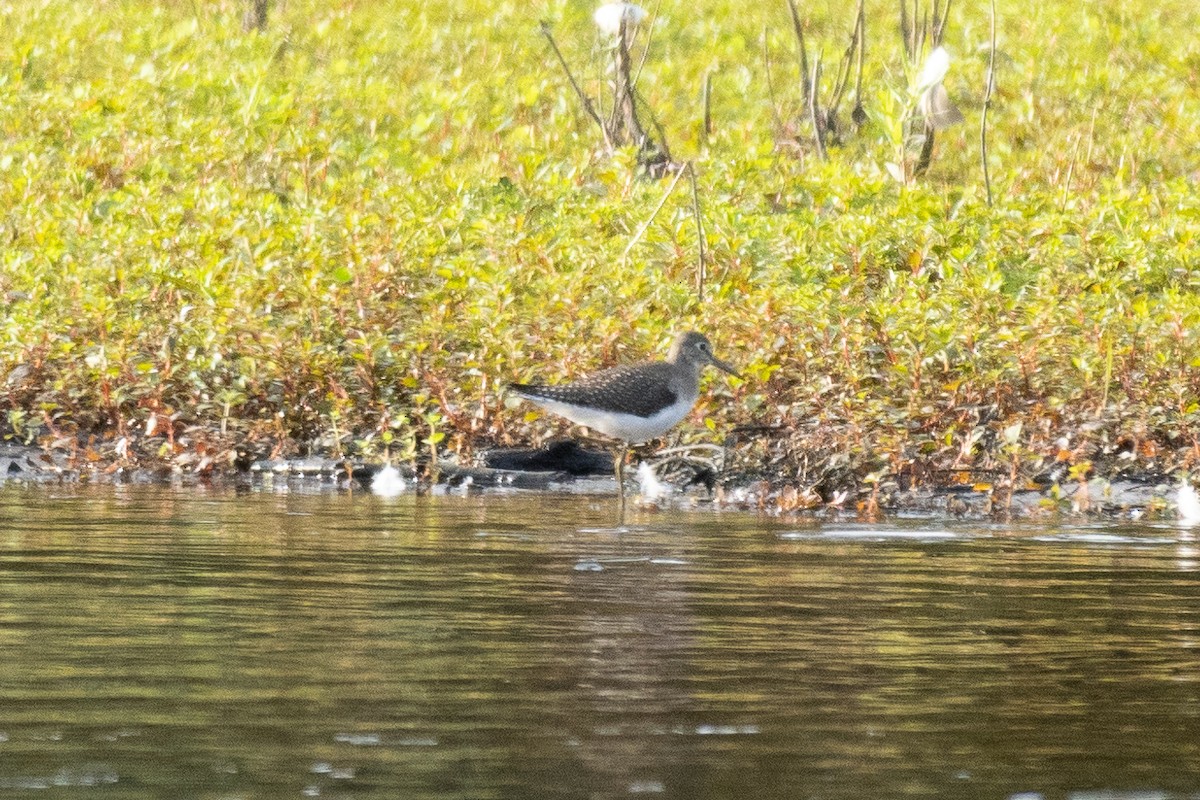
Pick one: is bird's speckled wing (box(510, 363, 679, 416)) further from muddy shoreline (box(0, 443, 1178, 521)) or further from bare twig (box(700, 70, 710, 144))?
bare twig (box(700, 70, 710, 144))

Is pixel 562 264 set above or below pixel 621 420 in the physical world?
above

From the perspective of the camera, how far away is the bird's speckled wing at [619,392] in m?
9.69

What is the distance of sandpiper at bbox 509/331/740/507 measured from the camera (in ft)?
31.8

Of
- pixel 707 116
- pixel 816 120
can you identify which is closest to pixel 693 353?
pixel 816 120

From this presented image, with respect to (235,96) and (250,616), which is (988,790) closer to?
(250,616)

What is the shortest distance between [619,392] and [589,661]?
14.7ft

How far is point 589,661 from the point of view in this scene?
5.31 m

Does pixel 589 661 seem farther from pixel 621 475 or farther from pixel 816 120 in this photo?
pixel 816 120

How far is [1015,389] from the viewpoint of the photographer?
10.3m

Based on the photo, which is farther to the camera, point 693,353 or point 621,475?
point 693,353

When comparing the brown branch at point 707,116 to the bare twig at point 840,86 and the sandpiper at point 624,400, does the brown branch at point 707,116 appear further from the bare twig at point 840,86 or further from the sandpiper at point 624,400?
the sandpiper at point 624,400

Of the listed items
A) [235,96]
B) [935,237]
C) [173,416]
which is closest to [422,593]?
[173,416]

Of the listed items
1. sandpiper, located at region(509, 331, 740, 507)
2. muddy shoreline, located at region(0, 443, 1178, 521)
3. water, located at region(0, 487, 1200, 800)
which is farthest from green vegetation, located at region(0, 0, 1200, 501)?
water, located at region(0, 487, 1200, 800)

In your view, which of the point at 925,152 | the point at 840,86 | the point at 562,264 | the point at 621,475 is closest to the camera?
the point at 621,475
